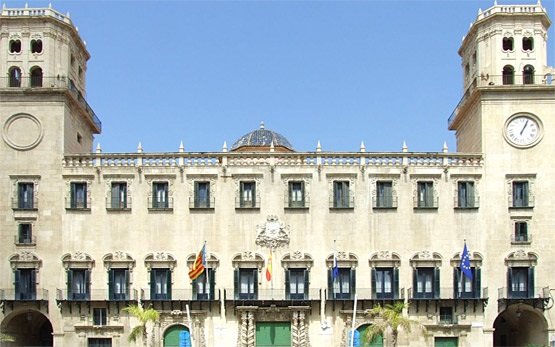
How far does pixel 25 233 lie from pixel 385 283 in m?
22.2

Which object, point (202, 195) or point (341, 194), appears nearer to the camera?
point (202, 195)

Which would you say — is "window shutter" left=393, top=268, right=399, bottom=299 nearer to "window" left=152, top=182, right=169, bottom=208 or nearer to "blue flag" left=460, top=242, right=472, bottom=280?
"blue flag" left=460, top=242, right=472, bottom=280

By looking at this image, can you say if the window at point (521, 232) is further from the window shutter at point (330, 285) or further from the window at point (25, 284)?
the window at point (25, 284)

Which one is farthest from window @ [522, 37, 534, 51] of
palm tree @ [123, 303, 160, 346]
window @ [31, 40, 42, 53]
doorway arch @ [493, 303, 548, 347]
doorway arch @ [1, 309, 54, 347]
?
doorway arch @ [1, 309, 54, 347]

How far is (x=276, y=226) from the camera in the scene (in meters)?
59.9

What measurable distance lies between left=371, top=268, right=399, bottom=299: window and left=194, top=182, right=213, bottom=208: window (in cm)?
1105

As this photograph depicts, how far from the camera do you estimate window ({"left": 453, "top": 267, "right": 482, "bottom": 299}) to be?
59.1m

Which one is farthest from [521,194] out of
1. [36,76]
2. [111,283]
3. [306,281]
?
[36,76]

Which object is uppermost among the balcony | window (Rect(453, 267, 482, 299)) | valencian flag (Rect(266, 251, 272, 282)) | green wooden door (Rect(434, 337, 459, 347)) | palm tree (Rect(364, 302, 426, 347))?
valencian flag (Rect(266, 251, 272, 282))

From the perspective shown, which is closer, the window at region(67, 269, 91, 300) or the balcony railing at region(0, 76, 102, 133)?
the window at region(67, 269, 91, 300)

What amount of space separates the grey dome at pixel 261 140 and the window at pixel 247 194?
8622 millimetres

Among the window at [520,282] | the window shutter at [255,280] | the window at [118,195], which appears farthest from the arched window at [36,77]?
the window at [520,282]

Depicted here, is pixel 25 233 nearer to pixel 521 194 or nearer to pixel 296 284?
pixel 296 284

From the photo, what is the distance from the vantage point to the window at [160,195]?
198 feet
